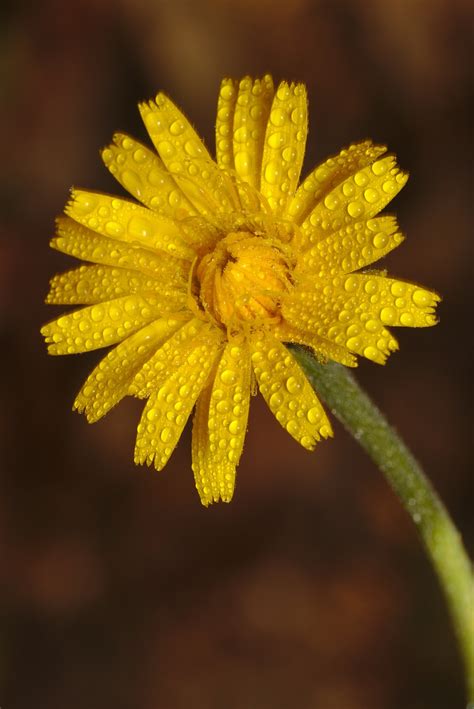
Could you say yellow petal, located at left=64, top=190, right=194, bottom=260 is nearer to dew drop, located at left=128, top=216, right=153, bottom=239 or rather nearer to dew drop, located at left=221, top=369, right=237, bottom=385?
dew drop, located at left=128, top=216, right=153, bottom=239

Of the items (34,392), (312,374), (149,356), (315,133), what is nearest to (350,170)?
(312,374)

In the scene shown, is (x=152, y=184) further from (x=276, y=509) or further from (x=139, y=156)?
(x=276, y=509)

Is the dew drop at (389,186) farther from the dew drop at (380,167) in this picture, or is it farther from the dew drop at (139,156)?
the dew drop at (139,156)

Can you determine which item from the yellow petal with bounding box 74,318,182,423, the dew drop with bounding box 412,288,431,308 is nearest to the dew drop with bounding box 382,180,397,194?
the dew drop with bounding box 412,288,431,308

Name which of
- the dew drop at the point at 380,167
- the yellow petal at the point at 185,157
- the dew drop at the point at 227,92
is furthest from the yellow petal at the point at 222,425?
the dew drop at the point at 227,92

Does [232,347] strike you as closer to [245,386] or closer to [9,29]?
[245,386]

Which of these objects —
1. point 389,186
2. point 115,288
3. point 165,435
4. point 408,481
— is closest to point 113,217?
point 115,288
